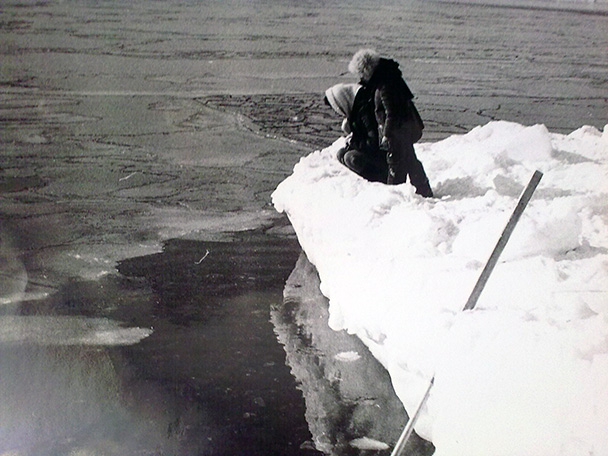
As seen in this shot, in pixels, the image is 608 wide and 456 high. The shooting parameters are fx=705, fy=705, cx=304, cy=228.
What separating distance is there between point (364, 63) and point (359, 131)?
0.44 meters

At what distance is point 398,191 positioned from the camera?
3936 millimetres

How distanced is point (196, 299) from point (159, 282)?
0.25 m

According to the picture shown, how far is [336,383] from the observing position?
3.34 meters

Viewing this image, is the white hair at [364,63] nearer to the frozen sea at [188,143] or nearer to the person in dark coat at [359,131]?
the person in dark coat at [359,131]

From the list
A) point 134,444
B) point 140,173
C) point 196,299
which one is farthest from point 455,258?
point 140,173

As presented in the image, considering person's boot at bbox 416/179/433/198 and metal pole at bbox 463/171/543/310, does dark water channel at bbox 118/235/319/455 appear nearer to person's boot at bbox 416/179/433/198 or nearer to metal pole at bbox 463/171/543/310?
person's boot at bbox 416/179/433/198

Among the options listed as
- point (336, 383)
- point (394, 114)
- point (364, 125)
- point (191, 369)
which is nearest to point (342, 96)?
point (364, 125)

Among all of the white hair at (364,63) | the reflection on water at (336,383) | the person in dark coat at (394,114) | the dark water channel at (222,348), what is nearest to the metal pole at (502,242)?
the reflection on water at (336,383)

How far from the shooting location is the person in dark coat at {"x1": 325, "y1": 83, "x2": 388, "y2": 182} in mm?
3930

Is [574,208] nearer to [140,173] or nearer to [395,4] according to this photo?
[395,4]

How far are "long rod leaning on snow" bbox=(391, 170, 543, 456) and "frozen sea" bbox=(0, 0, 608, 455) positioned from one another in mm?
606

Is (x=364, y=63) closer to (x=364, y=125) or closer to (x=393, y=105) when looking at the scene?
(x=393, y=105)

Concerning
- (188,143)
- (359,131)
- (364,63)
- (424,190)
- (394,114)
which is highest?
(364,63)

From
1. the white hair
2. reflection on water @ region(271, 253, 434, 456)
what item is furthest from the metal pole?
the white hair
